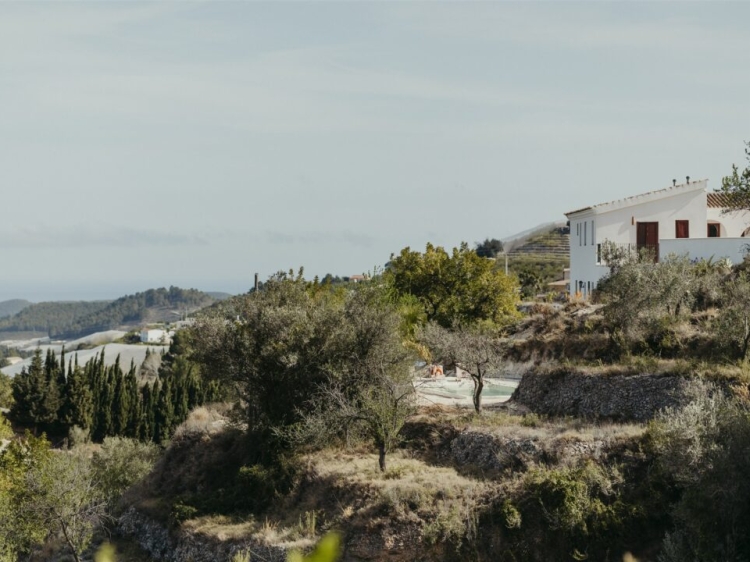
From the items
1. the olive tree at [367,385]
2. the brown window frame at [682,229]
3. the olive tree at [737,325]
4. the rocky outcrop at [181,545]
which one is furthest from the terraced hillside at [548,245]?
the rocky outcrop at [181,545]

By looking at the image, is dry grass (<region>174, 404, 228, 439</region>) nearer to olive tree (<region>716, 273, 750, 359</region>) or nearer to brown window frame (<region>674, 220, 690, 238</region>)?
olive tree (<region>716, 273, 750, 359</region>)

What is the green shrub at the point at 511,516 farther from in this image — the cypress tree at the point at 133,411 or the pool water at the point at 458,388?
the cypress tree at the point at 133,411

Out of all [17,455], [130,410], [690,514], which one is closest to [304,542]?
[690,514]

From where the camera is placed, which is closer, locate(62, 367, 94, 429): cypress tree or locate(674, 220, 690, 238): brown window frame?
locate(674, 220, 690, 238): brown window frame

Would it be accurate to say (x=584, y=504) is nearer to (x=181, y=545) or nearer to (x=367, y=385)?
(x=367, y=385)

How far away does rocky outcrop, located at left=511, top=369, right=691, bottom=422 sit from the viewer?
2280 cm

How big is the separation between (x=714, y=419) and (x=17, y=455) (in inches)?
984

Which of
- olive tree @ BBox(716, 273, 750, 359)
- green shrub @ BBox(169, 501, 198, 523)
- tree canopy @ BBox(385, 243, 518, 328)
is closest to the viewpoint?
olive tree @ BBox(716, 273, 750, 359)

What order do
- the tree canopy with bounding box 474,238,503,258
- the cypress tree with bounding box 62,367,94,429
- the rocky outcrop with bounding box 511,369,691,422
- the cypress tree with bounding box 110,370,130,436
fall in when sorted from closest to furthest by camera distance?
the rocky outcrop with bounding box 511,369,691,422, the cypress tree with bounding box 110,370,130,436, the cypress tree with bounding box 62,367,94,429, the tree canopy with bounding box 474,238,503,258

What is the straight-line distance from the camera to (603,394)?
24.3m

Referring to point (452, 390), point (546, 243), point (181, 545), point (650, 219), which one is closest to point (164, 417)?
point (452, 390)

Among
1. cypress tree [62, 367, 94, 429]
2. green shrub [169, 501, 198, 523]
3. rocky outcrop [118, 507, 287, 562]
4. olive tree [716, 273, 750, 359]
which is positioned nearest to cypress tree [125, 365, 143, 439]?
cypress tree [62, 367, 94, 429]

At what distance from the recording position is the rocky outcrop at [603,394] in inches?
898

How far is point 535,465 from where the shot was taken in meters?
21.2
